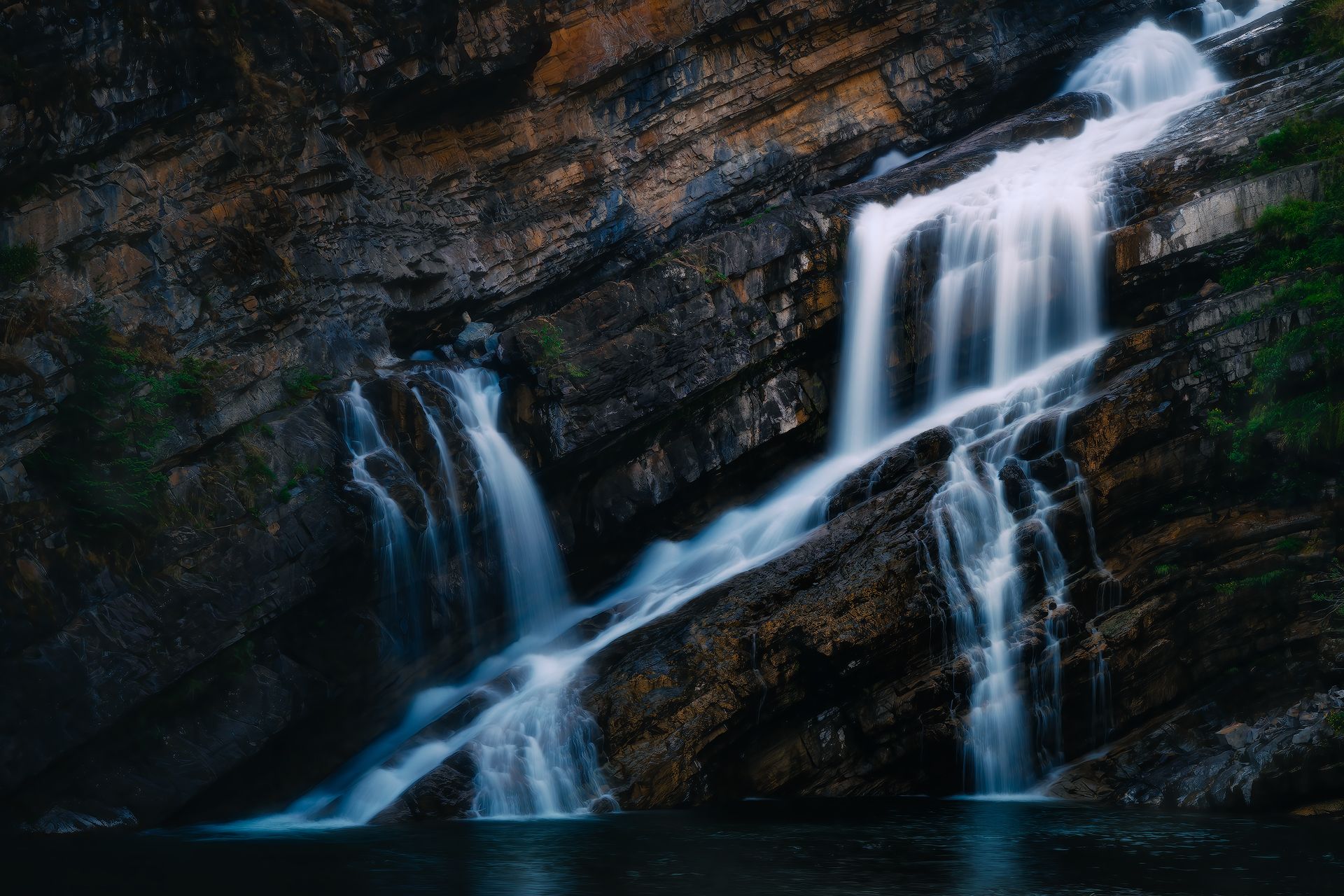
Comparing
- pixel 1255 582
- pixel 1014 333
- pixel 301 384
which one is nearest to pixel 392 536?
pixel 301 384

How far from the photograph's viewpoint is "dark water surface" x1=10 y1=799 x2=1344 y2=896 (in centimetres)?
927

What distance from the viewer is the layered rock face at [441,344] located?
14328mm

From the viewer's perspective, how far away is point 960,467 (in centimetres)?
1536

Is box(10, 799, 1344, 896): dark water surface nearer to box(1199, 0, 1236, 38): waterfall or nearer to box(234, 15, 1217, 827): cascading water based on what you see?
box(234, 15, 1217, 827): cascading water

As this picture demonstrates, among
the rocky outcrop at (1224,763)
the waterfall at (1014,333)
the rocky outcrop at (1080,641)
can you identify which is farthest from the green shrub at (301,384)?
the rocky outcrop at (1224,763)

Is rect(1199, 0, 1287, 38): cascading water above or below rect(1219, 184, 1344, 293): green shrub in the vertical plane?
above

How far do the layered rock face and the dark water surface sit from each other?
61.5 inches

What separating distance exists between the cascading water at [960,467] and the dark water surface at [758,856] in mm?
1261

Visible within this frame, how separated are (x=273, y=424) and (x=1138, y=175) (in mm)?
15894

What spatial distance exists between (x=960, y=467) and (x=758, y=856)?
23.3 feet

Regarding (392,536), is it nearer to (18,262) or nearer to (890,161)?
(18,262)

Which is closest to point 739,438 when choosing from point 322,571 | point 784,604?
point 784,604

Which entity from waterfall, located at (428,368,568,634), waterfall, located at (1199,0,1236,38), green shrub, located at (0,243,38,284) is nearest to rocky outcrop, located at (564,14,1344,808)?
waterfall, located at (428,368,568,634)

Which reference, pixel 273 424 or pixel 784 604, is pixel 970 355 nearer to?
pixel 784 604
